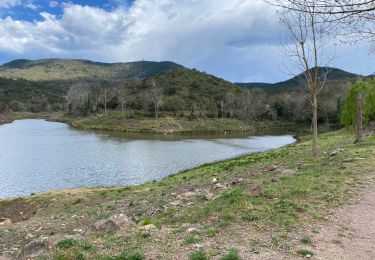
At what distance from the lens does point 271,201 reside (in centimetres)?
1209

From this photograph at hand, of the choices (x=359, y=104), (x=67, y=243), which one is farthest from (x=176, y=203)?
(x=359, y=104)

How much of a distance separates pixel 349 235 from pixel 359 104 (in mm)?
21597

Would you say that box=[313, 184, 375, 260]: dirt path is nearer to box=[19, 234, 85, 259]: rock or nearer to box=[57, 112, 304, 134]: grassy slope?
box=[19, 234, 85, 259]: rock

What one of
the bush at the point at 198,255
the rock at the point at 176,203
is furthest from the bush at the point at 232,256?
the rock at the point at 176,203

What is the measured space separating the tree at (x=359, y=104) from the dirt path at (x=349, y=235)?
62.6 feet

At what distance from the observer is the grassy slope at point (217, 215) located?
8.80m

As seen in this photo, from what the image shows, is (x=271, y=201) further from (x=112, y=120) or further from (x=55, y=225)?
(x=112, y=120)

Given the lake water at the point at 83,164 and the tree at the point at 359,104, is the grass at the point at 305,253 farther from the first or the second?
the lake water at the point at 83,164

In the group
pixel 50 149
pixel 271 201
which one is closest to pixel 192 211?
pixel 271 201

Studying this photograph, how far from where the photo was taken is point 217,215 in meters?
11.3

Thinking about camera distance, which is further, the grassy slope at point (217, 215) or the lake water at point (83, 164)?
the lake water at point (83, 164)

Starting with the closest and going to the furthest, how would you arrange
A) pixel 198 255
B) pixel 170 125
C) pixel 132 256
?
pixel 198 255 → pixel 132 256 → pixel 170 125

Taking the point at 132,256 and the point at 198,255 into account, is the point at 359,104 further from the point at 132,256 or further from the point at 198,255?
the point at 132,256

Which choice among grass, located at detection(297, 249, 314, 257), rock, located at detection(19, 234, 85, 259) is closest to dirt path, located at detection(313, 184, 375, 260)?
grass, located at detection(297, 249, 314, 257)
